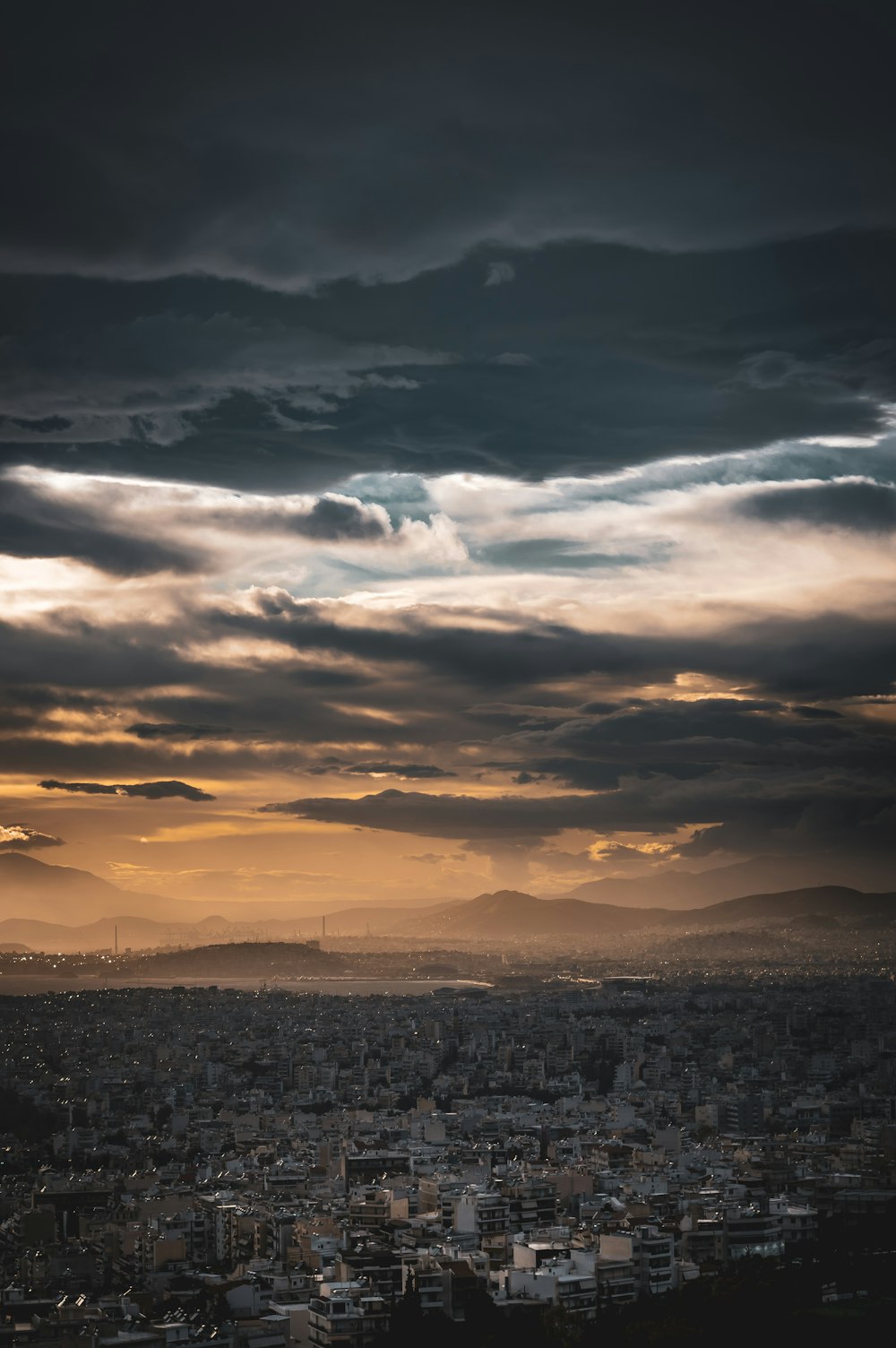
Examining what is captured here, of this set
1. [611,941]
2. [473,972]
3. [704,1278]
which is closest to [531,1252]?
[704,1278]

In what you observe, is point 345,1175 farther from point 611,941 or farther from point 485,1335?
point 611,941

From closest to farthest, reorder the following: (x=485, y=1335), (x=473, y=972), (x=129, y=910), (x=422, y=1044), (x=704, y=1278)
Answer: (x=485, y=1335), (x=704, y=1278), (x=422, y=1044), (x=473, y=972), (x=129, y=910)

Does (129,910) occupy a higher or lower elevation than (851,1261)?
higher

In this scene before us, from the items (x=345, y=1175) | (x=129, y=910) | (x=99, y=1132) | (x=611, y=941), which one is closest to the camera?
(x=345, y=1175)

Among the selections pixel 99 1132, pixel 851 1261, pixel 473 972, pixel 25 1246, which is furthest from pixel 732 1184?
pixel 473 972

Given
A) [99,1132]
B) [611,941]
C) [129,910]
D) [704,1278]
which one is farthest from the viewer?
[129,910]

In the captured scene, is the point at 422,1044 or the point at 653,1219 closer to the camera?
the point at 653,1219

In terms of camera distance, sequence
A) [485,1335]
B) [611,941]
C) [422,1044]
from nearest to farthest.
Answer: [485,1335], [422,1044], [611,941]

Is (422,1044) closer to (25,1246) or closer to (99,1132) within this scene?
(99,1132)

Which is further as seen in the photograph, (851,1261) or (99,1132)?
(99,1132)
